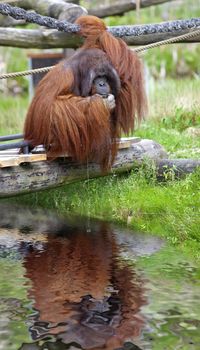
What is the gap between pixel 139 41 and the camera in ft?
24.3

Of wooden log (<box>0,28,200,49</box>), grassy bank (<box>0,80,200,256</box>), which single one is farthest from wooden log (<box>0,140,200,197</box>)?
wooden log (<box>0,28,200,49</box>)

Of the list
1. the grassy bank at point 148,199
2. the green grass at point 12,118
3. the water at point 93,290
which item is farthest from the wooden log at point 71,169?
the green grass at point 12,118

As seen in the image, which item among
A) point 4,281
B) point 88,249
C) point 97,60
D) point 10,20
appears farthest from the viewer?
point 10,20

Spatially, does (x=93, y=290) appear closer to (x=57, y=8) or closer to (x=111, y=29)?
(x=111, y=29)

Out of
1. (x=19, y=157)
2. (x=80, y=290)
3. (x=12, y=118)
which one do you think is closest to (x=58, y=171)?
(x=19, y=157)

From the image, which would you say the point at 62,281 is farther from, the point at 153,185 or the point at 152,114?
the point at 152,114

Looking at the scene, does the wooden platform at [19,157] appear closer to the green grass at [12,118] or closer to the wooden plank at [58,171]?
the wooden plank at [58,171]

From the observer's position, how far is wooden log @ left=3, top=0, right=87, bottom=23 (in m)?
7.32

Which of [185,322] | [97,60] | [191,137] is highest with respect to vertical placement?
Answer: [97,60]

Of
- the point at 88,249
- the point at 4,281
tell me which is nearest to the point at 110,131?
the point at 88,249

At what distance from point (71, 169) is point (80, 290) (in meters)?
2.08

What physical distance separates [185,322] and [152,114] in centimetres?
592

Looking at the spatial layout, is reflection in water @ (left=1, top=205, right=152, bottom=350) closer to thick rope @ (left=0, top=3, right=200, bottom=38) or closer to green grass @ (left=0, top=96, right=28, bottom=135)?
thick rope @ (left=0, top=3, right=200, bottom=38)

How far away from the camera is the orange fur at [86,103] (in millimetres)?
6172
